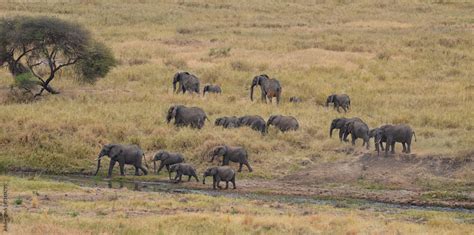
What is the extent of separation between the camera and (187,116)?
3384 centimetres

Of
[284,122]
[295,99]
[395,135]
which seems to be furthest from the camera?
[295,99]

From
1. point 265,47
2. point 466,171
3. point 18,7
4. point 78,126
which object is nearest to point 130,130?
point 78,126

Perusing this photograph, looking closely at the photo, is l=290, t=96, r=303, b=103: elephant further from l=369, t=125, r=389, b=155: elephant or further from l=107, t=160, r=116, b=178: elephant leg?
l=107, t=160, r=116, b=178: elephant leg

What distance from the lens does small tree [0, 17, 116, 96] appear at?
132 feet

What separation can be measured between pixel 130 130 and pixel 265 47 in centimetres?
2167

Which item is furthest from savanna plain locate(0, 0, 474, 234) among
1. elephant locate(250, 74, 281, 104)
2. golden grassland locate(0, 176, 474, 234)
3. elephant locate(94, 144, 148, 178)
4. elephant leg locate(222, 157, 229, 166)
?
elephant locate(250, 74, 281, 104)

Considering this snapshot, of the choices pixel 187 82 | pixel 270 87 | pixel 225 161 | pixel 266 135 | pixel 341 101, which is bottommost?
pixel 225 161

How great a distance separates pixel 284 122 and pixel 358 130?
10.7ft

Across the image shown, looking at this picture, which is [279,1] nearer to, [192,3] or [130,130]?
[192,3]

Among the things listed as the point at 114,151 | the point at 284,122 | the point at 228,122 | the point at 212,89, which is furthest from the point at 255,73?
the point at 114,151

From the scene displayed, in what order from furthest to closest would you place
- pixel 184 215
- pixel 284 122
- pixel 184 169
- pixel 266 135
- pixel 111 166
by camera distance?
pixel 284 122 < pixel 266 135 < pixel 111 166 < pixel 184 169 < pixel 184 215

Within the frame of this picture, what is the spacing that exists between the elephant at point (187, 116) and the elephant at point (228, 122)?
1.88 feet

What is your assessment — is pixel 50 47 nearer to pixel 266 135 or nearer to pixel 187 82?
pixel 187 82

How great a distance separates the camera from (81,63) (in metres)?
41.4
